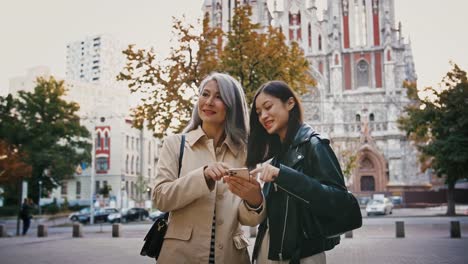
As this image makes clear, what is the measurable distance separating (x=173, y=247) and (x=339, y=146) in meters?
45.1

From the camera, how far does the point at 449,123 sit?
27.7 m

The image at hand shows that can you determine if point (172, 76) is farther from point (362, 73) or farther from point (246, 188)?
point (362, 73)

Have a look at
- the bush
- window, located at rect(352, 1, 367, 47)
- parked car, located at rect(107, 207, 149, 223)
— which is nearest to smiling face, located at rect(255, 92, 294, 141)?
parked car, located at rect(107, 207, 149, 223)

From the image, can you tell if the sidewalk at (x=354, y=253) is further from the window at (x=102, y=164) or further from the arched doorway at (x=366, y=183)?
the window at (x=102, y=164)

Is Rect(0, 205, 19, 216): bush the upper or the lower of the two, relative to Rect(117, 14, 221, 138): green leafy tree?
lower

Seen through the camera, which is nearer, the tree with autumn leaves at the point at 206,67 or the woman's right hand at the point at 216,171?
the woman's right hand at the point at 216,171

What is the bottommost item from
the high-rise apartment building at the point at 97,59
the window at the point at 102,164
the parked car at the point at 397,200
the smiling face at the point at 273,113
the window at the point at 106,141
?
the parked car at the point at 397,200

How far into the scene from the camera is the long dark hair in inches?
118

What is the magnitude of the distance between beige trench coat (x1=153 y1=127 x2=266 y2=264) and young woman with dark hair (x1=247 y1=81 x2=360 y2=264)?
→ 163 millimetres

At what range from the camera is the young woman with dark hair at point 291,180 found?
8.34ft

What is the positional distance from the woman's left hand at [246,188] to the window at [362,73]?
4907 cm

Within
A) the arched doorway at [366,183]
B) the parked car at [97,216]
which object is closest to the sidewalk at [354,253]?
the parked car at [97,216]

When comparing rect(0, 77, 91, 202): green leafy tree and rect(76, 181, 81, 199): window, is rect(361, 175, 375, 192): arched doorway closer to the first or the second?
rect(0, 77, 91, 202): green leafy tree

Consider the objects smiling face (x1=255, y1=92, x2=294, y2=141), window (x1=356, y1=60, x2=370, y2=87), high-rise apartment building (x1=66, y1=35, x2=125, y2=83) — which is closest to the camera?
smiling face (x1=255, y1=92, x2=294, y2=141)
